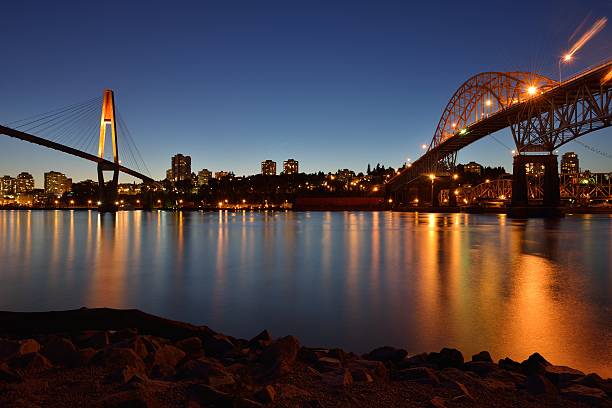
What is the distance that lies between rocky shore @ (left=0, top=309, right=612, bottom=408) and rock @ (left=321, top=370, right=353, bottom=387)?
1 centimetres

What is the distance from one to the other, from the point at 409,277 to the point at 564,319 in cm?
593

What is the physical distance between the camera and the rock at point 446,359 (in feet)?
20.4

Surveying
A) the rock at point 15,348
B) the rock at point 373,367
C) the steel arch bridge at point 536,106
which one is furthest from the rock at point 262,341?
the steel arch bridge at point 536,106

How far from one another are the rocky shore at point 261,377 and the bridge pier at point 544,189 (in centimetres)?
6543

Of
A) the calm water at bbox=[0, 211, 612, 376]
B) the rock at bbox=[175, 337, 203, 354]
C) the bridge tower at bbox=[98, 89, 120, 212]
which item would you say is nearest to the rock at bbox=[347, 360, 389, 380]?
the calm water at bbox=[0, 211, 612, 376]

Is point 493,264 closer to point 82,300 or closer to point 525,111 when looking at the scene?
Answer: point 82,300

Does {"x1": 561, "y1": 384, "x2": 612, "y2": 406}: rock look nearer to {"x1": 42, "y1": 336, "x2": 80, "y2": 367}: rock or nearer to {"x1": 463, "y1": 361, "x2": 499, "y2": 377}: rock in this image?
{"x1": 463, "y1": 361, "x2": 499, "y2": 377}: rock

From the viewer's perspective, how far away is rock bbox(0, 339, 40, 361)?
20.1 feet

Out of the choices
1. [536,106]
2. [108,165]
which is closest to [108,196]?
[108,165]

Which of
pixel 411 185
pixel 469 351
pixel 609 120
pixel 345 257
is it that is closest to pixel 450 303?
pixel 469 351

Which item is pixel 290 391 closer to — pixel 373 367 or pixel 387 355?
pixel 373 367

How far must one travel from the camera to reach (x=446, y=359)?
629cm

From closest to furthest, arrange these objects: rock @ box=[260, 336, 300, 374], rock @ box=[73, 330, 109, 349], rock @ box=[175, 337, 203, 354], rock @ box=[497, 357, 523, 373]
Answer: rock @ box=[260, 336, 300, 374] < rock @ box=[497, 357, 523, 373] < rock @ box=[175, 337, 203, 354] < rock @ box=[73, 330, 109, 349]

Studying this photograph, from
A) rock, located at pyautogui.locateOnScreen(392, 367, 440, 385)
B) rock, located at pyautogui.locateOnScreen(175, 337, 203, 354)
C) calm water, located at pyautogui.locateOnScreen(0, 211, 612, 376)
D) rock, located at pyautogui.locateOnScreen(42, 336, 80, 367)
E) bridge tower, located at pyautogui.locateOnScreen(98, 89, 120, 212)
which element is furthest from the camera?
bridge tower, located at pyautogui.locateOnScreen(98, 89, 120, 212)
